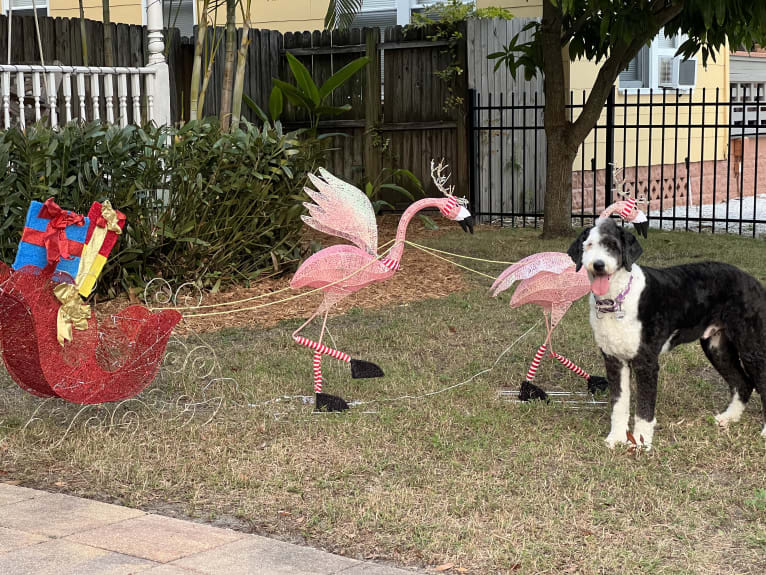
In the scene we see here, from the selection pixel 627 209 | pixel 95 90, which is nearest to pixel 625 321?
pixel 627 209

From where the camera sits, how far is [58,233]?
507 cm

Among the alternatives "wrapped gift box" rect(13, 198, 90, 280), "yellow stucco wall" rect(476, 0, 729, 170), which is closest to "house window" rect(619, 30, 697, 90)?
"yellow stucco wall" rect(476, 0, 729, 170)

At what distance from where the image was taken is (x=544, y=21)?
1095cm

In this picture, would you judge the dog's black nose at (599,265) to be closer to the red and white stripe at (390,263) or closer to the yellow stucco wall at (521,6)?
the red and white stripe at (390,263)

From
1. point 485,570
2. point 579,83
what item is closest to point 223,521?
point 485,570

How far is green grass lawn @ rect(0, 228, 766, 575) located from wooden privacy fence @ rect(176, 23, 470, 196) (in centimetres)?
680

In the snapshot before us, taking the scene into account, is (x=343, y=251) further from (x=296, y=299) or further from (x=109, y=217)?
(x=296, y=299)

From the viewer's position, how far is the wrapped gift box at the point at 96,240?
5.15 m

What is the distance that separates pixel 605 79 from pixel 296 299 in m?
4.50

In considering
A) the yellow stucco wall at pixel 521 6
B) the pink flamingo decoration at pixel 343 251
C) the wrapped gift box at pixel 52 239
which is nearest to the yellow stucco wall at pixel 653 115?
the yellow stucco wall at pixel 521 6

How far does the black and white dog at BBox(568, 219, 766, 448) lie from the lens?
4688mm

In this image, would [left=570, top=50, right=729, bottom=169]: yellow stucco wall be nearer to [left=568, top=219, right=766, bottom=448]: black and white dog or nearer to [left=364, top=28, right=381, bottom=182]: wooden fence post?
[left=364, top=28, right=381, bottom=182]: wooden fence post

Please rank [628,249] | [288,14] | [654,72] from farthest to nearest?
[654,72]
[288,14]
[628,249]

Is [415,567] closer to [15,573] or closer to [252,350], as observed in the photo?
[15,573]
